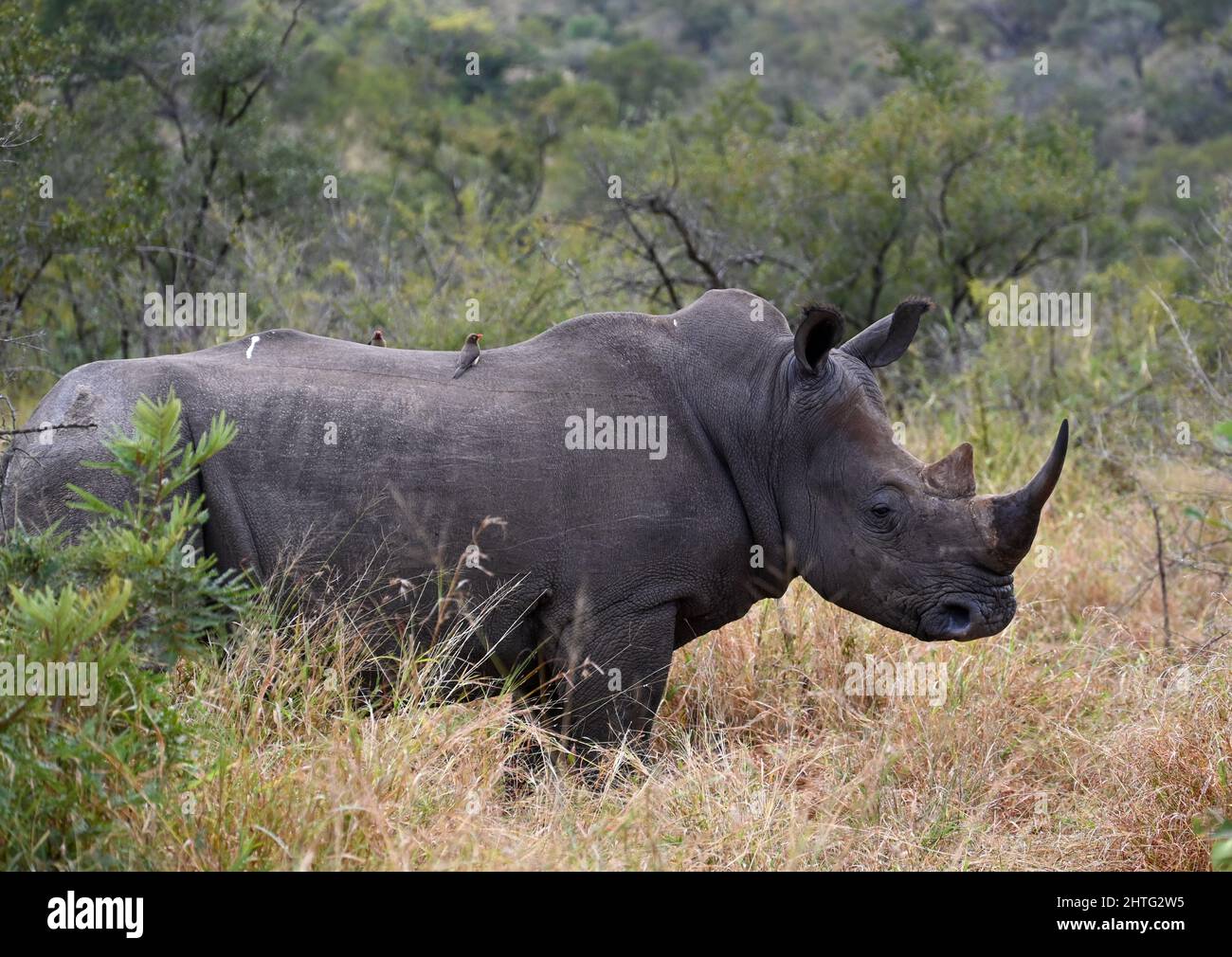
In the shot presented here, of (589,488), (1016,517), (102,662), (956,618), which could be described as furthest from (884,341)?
(102,662)

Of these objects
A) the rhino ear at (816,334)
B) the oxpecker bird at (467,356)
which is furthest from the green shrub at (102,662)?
the rhino ear at (816,334)

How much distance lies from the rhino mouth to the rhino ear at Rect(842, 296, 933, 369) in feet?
3.17

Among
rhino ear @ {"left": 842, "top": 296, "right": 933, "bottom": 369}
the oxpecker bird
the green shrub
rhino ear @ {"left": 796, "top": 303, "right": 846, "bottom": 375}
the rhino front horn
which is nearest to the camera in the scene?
the green shrub

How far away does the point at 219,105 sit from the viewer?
1436cm

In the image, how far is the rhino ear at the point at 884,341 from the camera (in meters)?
5.61

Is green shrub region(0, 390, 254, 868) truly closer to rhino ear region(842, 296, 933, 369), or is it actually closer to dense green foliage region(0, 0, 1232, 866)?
dense green foliage region(0, 0, 1232, 866)

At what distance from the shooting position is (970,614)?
5.18 meters

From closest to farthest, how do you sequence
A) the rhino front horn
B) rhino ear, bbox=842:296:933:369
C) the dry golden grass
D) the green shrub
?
the green shrub → the dry golden grass → the rhino front horn → rhino ear, bbox=842:296:933:369

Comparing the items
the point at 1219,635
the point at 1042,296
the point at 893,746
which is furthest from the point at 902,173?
the point at 893,746

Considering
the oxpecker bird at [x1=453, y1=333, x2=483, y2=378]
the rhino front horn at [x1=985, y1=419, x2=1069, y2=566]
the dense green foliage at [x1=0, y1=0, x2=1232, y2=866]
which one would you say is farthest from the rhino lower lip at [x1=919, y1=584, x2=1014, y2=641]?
the oxpecker bird at [x1=453, y1=333, x2=483, y2=378]

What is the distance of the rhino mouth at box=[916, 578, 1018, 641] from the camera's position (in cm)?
518

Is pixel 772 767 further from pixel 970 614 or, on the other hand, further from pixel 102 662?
pixel 102 662

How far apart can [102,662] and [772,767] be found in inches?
103

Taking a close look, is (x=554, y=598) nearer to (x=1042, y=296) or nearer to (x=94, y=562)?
(x=94, y=562)
